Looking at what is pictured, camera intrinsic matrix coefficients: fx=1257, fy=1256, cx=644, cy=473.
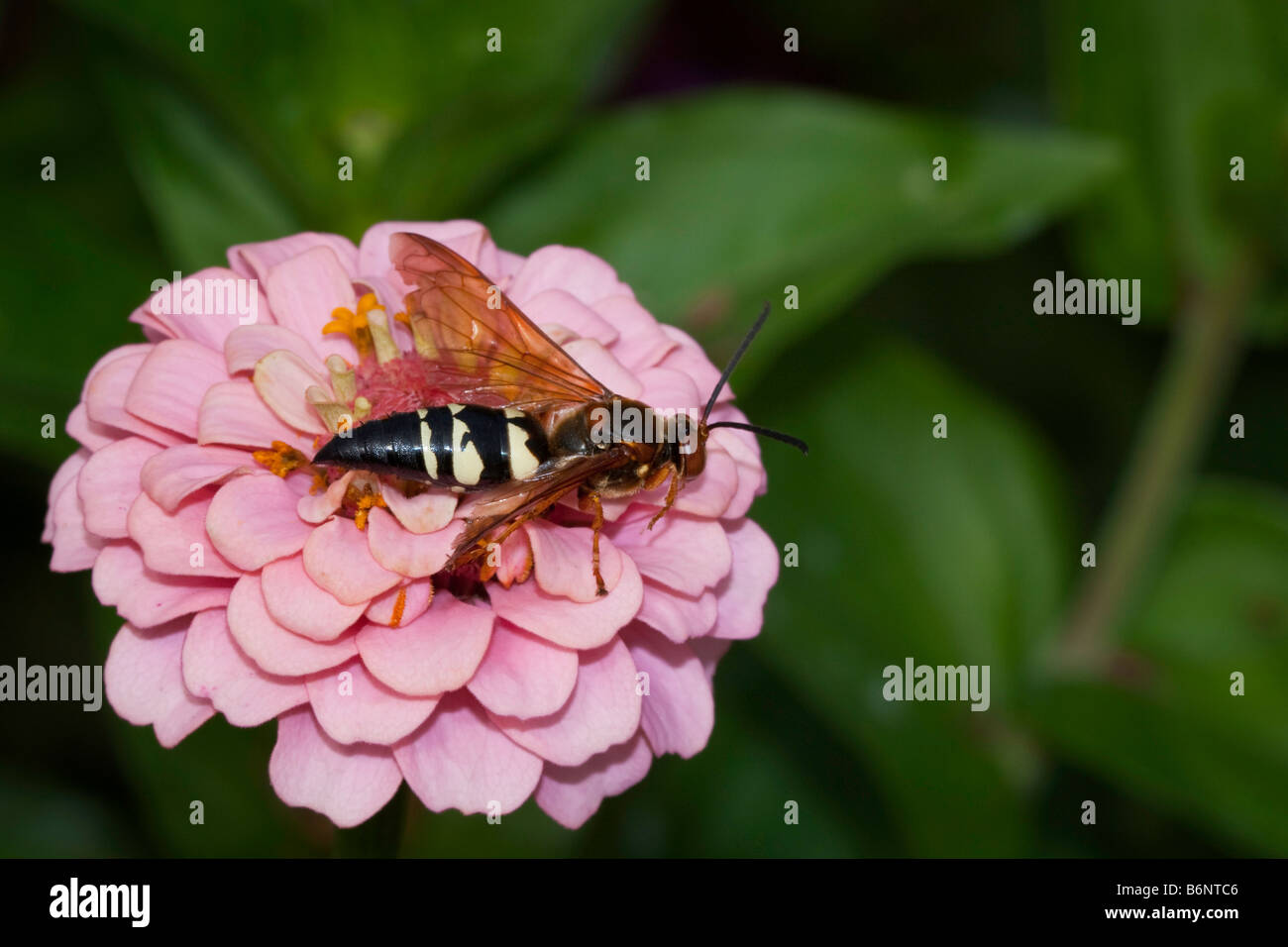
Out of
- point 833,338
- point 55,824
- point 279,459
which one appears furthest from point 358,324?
point 55,824

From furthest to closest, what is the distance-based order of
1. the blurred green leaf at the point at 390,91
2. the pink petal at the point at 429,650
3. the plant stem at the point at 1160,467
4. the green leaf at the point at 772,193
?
the plant stem at the point at 1160,467 < the green leaf at the point at 772,193 < the blurred green leaf at the point at 390,91 < the pink petal at the point at 429,650

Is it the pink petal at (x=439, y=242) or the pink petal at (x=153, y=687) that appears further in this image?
the pink petal at (x=439, y=242)

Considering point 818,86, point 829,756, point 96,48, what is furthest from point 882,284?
point 96,48

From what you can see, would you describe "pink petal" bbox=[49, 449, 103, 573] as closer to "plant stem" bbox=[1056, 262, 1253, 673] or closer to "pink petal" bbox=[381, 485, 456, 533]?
"pink petal" bbox=[381, 485, 456, 533]

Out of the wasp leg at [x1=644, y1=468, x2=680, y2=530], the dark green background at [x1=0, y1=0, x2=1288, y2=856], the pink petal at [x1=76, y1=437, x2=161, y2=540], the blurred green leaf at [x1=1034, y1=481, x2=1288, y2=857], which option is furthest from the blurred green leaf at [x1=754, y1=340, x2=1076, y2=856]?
the pink petal at [x1=76, y1=437, x2=161, y2=540]

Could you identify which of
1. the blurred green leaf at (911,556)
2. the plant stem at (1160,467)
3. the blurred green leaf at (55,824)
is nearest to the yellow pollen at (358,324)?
the blurred green leaf at (911,556)

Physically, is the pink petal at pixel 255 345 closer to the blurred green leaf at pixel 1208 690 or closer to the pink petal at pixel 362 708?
the pink petal at pixel 362 708

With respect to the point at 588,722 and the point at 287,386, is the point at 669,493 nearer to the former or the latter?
the point at 588,722
